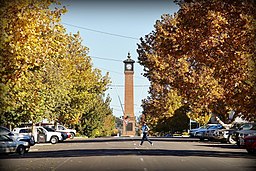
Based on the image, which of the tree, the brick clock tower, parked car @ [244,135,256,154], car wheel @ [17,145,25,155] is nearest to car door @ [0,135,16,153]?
car wheel @ [17,145,25,155]

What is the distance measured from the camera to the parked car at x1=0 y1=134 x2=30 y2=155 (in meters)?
29.8

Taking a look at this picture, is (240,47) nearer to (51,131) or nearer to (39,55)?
(39,55)

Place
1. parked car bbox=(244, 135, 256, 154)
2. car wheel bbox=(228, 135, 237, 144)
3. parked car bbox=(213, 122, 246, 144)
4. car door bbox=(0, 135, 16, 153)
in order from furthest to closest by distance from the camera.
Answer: parked car bbox=(213, 122, 246, 144), car wheel bbox=(228, 135, 237, 144), car door bbox=(0, 135, 16, 153), parked car bbox=(244, 135, 256, 154)

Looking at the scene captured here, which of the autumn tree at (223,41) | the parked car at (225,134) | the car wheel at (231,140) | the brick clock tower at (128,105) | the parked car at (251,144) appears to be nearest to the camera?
the autumn tree at (223,41)

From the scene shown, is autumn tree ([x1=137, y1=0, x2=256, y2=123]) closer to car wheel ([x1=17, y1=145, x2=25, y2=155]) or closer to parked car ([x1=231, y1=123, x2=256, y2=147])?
parked car ([x1=231, y1=123, x2=256, y2=147])

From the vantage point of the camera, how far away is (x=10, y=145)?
30.2 m

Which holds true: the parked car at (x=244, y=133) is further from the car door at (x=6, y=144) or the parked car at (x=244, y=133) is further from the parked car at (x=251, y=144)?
the car door at (x=6, y=144)

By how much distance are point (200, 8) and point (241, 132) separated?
1273cm

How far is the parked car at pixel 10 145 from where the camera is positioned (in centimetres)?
2981

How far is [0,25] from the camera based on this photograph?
2072 centimetres

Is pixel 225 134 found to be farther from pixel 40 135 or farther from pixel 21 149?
pixel 21 149

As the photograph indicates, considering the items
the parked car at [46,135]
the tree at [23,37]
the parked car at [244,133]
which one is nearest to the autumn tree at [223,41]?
the parked car at [244,133]

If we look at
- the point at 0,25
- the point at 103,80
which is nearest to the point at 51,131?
the point at 103,80

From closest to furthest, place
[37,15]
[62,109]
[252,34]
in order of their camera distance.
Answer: [37,15] → [252,34] → [62,109]
